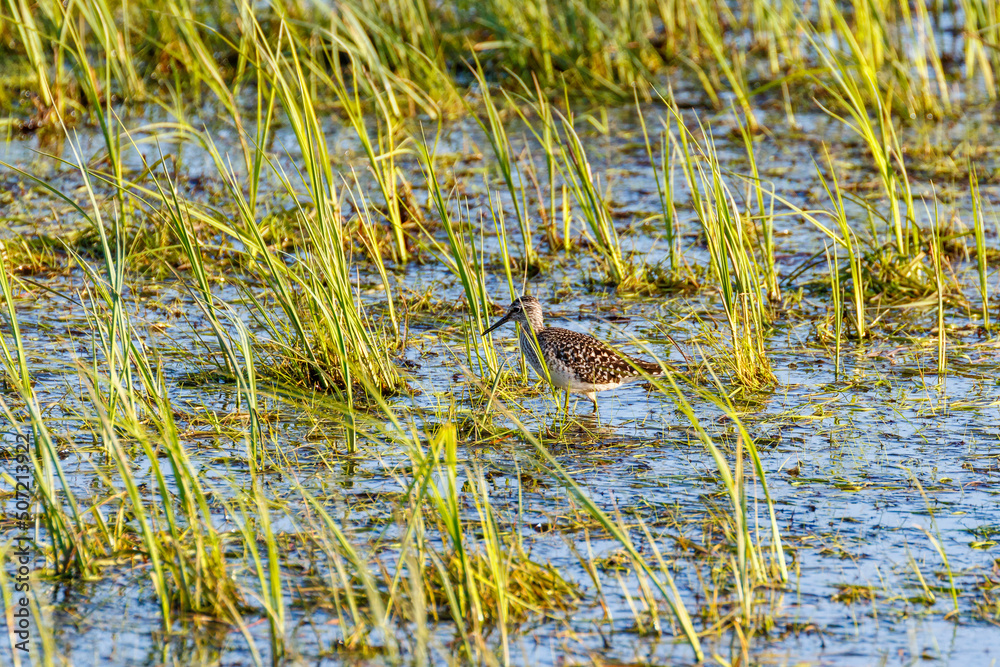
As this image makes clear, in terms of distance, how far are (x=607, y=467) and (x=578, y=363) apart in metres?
0.75

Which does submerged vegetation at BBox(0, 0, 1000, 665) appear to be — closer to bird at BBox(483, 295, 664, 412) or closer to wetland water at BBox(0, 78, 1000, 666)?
wetland water at BBox(0, 78, 1000, 666)

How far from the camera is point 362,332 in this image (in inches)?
227

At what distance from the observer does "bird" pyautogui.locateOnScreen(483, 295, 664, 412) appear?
591cm

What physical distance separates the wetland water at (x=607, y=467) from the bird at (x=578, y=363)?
0.58 feet

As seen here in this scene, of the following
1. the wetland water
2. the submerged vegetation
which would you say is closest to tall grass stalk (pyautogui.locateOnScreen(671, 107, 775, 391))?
the submerged vegetation

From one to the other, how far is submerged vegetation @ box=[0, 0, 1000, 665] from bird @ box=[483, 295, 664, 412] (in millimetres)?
171

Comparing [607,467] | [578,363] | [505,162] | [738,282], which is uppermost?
[505,162]

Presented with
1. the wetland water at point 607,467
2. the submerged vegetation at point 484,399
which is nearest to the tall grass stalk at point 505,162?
the submerged vegetation at point 484,399

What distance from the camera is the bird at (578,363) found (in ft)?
19.4

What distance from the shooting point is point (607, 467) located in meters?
5.30

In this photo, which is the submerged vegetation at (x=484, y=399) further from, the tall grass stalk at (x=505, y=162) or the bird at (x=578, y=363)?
the bird at (x=578, y=363)

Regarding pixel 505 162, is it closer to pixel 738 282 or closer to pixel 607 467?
pixel 738 282

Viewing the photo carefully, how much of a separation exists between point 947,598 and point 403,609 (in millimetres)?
1804

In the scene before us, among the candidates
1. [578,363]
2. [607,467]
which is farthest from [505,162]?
[607,467]
